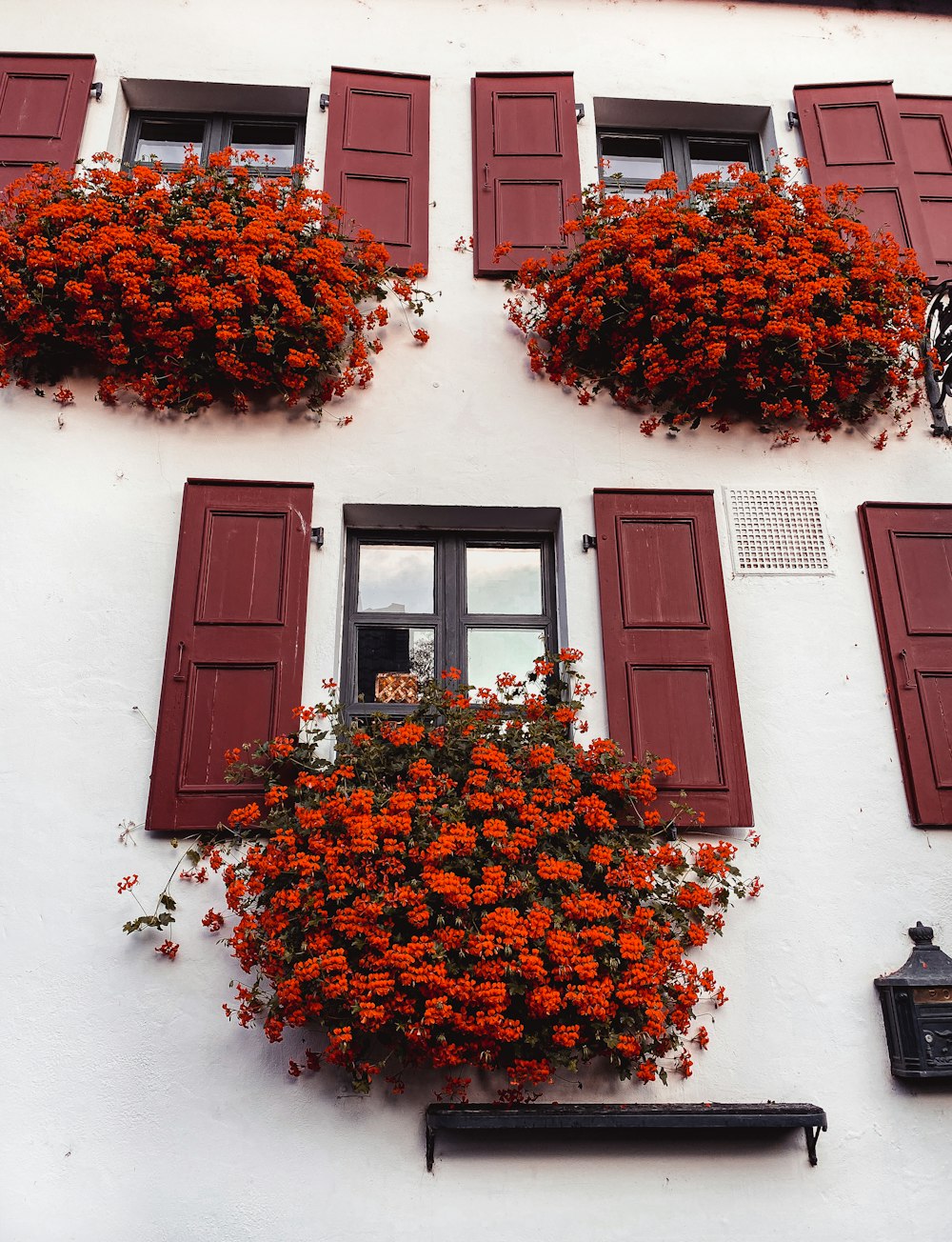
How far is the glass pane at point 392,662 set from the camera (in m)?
5.05

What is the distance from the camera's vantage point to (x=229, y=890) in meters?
4.09

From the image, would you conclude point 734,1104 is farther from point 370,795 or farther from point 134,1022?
point 134,1022

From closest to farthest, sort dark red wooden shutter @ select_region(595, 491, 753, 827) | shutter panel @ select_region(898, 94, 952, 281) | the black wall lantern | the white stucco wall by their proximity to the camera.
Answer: the white stucco wall < the black wall lantern < dark red wooden shutter @ select_region(595, 491, 753, 827) < shutter panel @ select_region(898, 94, 952, 281)

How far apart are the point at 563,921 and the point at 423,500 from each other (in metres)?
2.23

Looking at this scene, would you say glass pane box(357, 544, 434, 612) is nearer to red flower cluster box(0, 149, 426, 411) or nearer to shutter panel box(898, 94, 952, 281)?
red flower cluster box(0, 149, 426, 411)

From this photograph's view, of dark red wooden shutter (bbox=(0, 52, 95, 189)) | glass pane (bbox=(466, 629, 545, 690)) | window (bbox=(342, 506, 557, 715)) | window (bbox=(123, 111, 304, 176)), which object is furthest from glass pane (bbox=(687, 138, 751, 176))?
dark red wooden shutter (bbox=(0, 52, 95, 189))

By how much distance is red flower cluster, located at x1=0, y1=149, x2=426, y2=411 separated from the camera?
5.05 meters

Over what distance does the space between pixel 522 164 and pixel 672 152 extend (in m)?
1.16

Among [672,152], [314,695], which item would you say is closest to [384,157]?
[672,152]

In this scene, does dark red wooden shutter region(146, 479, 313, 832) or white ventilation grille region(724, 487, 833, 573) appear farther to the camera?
white ventilation grille region(724, 487, 833, 573)

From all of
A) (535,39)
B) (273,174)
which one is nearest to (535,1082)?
(273,174)

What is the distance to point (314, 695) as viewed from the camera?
4.79 m

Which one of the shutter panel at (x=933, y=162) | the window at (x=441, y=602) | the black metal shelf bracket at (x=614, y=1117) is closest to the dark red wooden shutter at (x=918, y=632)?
the black metal shelf bracket at (x=614, y=1117)

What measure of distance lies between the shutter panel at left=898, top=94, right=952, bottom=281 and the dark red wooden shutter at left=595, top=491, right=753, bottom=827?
230 cm
